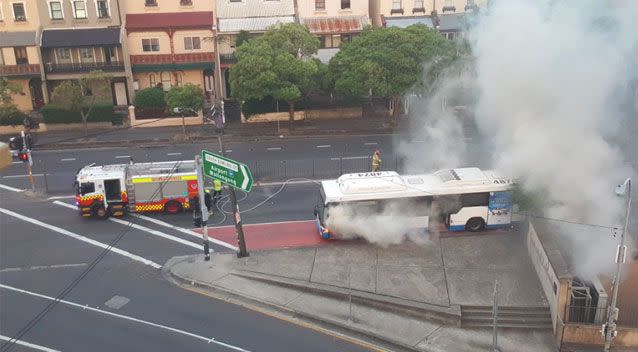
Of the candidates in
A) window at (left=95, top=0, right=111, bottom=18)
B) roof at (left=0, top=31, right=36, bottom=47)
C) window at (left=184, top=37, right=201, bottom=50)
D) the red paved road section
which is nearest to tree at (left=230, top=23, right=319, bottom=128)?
window at (left=184, top=37, right=201, bottom=50)

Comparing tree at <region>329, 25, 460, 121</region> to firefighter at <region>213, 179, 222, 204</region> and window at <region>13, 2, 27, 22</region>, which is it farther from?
window at <region>13, 2, 27, 22</region>

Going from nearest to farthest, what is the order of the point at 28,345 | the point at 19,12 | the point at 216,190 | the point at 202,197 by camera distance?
the point at 28,345
the point at 202,197
the point at 216,190
the point at 19,12

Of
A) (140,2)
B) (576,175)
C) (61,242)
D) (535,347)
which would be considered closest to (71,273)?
(61,242)

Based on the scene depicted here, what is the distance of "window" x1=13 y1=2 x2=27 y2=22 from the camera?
147ft

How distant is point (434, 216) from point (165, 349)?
37.2 feet

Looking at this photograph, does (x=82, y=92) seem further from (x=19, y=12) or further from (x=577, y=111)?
(x=577, y=111)

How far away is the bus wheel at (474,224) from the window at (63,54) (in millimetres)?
35089

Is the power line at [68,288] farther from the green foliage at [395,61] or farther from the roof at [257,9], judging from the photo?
the roof at [257,9]

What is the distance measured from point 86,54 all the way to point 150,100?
6.97 metres

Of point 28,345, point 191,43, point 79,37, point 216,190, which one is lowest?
point 28,345

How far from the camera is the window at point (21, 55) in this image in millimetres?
45097

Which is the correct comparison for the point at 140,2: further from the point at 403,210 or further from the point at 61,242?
the point at 403,210

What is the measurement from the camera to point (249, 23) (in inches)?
1845

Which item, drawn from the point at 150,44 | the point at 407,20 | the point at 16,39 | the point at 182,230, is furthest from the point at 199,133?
the point at 407,20
